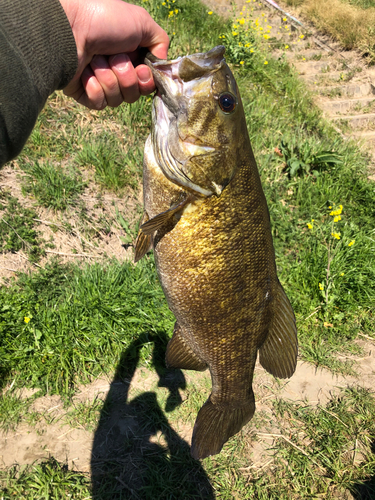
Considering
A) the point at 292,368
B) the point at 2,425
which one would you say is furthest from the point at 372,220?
the point at 2,425

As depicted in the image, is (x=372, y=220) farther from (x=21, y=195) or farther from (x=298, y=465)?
(x=21, y=195)

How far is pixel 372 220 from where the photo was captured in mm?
5070

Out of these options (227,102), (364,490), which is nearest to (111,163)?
(227,102)

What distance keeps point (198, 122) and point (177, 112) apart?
0.11 m

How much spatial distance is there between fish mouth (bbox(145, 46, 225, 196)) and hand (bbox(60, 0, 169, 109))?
0.22 meters

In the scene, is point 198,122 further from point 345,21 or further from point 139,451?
point 345,21

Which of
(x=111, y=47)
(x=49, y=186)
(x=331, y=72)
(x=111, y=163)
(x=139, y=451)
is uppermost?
(x=111, y=47)

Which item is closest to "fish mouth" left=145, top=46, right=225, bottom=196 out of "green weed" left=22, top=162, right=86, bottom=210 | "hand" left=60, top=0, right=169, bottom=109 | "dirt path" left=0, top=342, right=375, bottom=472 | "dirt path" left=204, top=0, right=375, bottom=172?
"hand" left=60, top=0, right=169, bottom=109

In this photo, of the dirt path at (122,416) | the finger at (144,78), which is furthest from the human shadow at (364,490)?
the finger at (144,78)

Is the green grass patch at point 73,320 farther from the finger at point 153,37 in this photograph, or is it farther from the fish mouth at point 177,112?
the finger at point 153,37

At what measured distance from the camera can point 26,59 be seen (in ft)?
4.35

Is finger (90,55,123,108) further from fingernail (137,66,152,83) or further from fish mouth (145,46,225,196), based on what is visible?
fish mouth (145,46,225,196)

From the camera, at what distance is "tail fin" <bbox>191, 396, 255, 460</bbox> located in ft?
6.40

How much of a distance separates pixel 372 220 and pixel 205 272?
4219 millimetres
